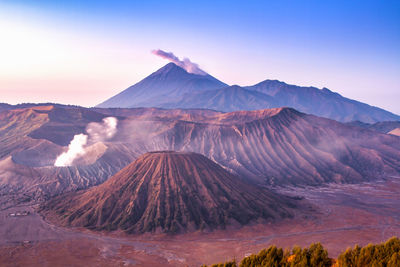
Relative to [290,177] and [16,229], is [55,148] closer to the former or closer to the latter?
[16,229]

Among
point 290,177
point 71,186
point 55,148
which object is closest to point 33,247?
point 71,186

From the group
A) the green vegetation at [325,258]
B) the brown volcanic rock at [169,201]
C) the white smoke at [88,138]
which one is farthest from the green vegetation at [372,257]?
the white smoke at [88,138]

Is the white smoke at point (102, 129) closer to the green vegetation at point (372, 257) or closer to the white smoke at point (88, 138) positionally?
the white smoke at point (88, 138)

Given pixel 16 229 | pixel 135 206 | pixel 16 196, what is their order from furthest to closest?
pixel 16 196
pixel 135 206
pixel 16 229

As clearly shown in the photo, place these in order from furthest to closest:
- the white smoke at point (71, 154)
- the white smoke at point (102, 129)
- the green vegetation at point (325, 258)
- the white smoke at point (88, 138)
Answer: the white smoke at point (102, 129)
the white smoke at point (88, 138)
the white smoke at point (71, 154)
the green vegetation at point (325, 258)

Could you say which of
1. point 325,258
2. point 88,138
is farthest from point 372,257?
point 88,138

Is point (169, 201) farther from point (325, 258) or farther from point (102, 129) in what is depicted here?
point (102, 129)

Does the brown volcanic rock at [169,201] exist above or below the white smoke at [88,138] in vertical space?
below
